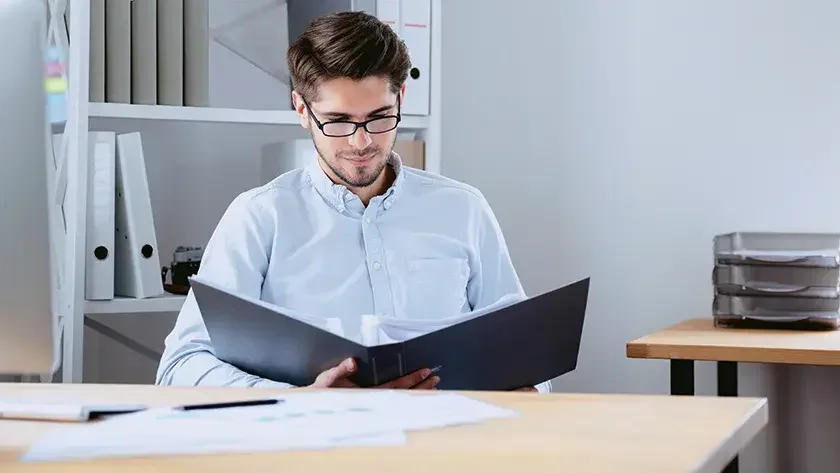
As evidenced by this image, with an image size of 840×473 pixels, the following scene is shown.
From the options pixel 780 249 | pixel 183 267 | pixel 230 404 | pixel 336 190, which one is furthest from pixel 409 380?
pixel 780 249

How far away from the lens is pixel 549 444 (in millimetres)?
791

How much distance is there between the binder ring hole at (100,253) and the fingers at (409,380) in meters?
0.98

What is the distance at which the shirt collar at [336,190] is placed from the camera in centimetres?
180

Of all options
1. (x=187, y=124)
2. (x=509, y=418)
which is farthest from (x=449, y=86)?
(x=509, y=418)

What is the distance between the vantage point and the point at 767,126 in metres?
2.62

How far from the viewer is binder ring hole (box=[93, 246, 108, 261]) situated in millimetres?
2131

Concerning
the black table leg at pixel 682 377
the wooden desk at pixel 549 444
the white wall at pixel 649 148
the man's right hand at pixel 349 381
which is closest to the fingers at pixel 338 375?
the man's right hand at pixel 349 381

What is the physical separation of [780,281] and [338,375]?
4.17 ft

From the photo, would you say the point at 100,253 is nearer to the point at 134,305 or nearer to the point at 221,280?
the point at 134,305

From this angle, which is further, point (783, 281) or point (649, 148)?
point (649, 148)

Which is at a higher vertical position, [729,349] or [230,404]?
[230,404]

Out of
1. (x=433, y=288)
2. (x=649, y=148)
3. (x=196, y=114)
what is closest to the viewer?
(x=433, y=288)

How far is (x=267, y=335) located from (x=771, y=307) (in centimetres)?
130

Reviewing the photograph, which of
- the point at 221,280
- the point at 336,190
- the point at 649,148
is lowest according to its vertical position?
the point at 221,280
